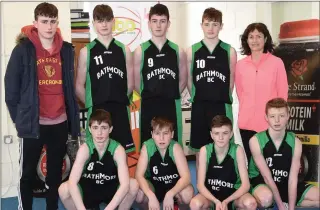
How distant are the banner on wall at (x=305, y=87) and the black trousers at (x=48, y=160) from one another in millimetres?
2247

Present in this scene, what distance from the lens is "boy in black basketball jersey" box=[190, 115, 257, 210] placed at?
3.05 meters

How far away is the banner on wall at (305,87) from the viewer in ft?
13.1

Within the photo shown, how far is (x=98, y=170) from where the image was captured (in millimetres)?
3133

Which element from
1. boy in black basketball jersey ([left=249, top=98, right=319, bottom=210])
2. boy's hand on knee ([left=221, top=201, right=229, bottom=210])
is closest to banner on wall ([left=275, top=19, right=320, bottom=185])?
boy in black basketball jersey ([left=249, top=98, right=319, bottom=210])

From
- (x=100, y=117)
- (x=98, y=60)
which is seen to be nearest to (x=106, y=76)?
(x=98, y=60)

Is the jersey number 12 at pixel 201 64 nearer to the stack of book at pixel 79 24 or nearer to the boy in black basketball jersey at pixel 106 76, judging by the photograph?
the boy in black basketball jersey at pixel 106 76

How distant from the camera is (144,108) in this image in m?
3.45

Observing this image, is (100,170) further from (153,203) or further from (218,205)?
(218,205)

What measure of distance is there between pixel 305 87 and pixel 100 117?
2.09m

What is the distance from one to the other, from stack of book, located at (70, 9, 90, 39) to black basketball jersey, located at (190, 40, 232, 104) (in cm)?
129

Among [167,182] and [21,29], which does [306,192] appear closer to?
[167,182]

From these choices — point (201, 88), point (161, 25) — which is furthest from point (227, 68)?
point (161, 25)

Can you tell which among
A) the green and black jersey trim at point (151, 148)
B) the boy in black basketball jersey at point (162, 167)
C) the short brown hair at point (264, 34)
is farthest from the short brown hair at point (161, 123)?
the short brown hair at point (264, 34)

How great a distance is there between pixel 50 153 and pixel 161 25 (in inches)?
52.8
